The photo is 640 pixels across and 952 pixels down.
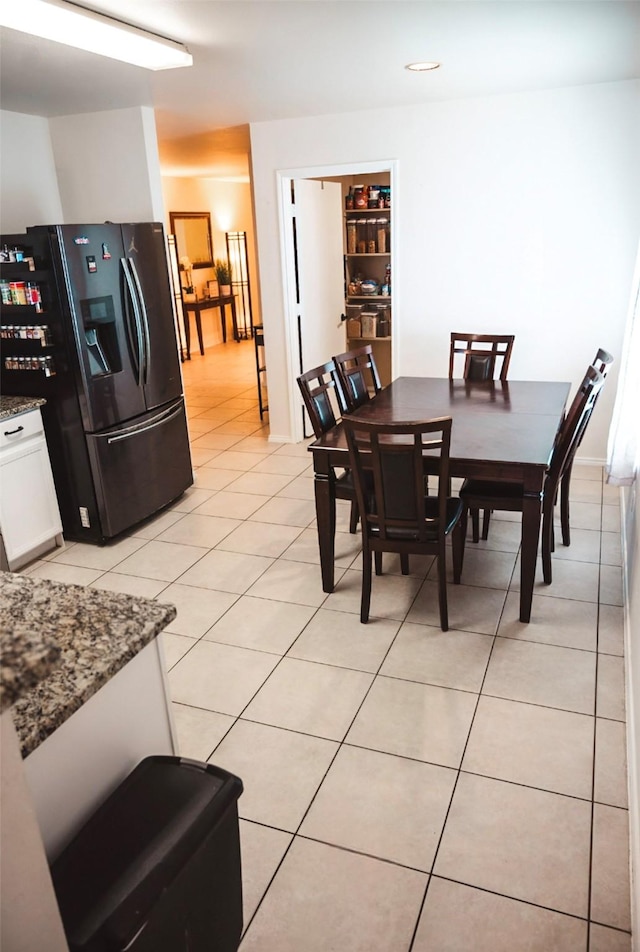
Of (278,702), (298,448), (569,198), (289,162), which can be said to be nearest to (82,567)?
(278,702)

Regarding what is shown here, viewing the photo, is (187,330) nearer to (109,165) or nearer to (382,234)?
(382,234)

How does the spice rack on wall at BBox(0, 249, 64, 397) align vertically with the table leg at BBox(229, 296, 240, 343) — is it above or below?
above

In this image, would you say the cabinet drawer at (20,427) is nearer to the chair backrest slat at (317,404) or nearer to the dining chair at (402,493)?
the chair backrest slat at (317,404)

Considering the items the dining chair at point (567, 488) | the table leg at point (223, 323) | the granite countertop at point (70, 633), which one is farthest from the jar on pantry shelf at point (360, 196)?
the granite countertop at point (70, 633)

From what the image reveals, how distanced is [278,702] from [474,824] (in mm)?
824

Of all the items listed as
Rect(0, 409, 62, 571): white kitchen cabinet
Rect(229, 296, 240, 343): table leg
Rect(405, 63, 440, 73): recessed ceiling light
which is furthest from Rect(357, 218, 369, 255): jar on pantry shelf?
Rect(229, 296, 240, 343): table leg

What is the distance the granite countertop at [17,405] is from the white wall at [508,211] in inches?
96.6

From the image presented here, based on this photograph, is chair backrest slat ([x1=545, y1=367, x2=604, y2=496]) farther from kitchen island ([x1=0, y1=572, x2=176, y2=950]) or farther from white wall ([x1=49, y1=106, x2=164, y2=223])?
white wall ([x1=49, y1=106, x2=164, y2=223])

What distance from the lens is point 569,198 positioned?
434cm

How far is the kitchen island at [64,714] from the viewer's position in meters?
0.83

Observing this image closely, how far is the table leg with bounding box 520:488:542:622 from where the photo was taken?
2.76 metres

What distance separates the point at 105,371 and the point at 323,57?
190cm

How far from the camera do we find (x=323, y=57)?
10.3ft

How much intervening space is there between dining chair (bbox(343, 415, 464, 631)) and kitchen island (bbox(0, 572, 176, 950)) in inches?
55.6
